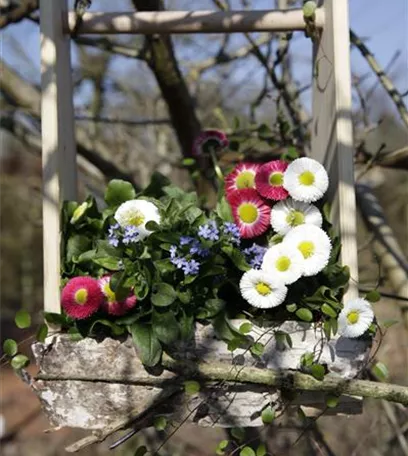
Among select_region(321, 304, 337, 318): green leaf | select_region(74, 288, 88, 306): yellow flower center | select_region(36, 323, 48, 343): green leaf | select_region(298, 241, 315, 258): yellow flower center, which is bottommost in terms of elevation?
select_region(36, 323, 48, 343): green leaf

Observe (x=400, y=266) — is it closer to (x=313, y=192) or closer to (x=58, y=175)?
(x=313, y=192)

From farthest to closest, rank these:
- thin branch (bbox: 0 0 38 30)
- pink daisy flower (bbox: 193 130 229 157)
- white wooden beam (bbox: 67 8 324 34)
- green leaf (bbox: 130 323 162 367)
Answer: thin branch (bbox: 0 0 38 30)
pink daisy flower (bbox: 193 130 229 157)
white wooden beam (bbox: 67 8 324 34)
green leaf (bbox: 130 323 162 367)

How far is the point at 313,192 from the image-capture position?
100cm

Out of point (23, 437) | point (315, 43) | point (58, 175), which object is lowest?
point (23, 437)

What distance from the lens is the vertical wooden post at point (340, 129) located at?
3.32 ft

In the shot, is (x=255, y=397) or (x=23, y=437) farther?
(x=23, y=437)

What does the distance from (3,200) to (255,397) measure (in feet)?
24.2

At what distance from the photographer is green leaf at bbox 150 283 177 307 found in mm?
943

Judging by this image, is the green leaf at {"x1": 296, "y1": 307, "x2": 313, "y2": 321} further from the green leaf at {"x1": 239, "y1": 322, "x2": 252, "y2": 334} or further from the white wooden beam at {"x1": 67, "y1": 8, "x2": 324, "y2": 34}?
the white wooden beam at {"x1": 67, "y1": 8, "x2": 324, "y2": 34}

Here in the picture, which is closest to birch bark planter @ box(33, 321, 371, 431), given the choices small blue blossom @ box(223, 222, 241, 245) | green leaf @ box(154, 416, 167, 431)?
green leaf @ box(154, 416, 167, 431)

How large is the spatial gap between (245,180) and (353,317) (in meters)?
0.30

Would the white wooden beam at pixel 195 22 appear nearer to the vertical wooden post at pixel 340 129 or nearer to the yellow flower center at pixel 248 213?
the vertical wooden post at pixel 340 129

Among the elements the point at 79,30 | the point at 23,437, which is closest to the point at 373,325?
the point at 79,30

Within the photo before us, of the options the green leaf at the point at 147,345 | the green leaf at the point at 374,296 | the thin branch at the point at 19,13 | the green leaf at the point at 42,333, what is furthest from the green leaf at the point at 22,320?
the thin branch at the point at 19,13
